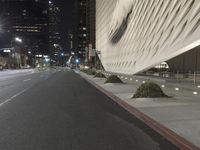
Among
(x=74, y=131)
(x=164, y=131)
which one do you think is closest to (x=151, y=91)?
(x=164, y=131)

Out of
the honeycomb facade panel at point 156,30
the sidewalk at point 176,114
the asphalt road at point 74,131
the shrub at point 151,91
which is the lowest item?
the asphalt road at point 74,131

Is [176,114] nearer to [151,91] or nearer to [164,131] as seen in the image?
[164,131]

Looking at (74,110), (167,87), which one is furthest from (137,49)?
(74,110)

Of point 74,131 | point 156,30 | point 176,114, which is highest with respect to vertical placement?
point 156,30

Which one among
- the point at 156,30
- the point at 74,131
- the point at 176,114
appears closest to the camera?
the point at 74,131

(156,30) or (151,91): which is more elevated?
(156,30)

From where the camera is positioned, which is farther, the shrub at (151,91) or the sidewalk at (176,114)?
the shrub at (151,91)

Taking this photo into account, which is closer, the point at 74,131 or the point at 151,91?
the point at 74,131

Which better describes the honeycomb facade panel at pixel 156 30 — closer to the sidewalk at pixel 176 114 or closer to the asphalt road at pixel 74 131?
the sidewalk at pixel 176 114

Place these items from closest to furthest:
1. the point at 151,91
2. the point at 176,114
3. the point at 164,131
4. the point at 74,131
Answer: the point at 164,131, the point at 74,131, the point at 176,114, the point at 151,91

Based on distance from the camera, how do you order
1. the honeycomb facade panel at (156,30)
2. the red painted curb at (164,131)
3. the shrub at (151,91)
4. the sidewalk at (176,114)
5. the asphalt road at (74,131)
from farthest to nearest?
1. the honeycomb facade panel at (156,30)
2. the shrub at (151,91)
3. the sidewalk at (176,114)
4. the asphalt road at (74,131)
5. the red painted curb at (164,131)

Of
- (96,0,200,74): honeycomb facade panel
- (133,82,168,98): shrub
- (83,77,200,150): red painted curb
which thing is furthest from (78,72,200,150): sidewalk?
(96,0,200,74): honeycomb facade panel

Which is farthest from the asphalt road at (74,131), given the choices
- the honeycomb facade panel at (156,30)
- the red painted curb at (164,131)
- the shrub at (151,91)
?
the honeycomb facade panel at (156,30)

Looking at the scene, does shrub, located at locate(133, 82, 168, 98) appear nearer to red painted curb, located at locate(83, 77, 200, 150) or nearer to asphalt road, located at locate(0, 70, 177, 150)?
red painted curb, located at locate(83, 77, 200, 150)
